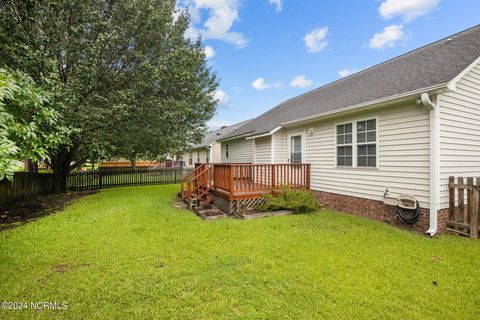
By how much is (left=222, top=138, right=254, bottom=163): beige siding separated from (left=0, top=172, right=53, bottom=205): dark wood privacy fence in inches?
369

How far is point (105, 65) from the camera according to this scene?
9.06m

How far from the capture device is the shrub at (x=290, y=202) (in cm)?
700

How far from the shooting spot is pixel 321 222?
19.7 feet

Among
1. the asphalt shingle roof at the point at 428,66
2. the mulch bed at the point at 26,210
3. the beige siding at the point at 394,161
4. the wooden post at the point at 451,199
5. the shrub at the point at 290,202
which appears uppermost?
the asphalt shingle roof at the point at 428,66

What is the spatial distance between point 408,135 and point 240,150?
9.01 m

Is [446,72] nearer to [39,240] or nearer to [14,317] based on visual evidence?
[14,317]

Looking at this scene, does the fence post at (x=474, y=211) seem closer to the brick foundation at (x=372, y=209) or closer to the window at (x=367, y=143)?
the brick foundation at (x=372, y=209)

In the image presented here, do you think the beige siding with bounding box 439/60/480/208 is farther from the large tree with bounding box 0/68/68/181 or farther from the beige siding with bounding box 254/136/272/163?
the large tree with bounding box 0/68/68/181

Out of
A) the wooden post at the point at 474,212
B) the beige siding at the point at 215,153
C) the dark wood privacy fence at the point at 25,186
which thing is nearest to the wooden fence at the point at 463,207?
the wooden post at the point at 474,212

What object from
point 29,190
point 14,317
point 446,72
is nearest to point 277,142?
point 446,72

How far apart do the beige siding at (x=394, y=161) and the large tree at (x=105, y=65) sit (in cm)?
670

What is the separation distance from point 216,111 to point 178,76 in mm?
7404

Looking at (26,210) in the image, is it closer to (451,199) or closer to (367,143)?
(367,143)

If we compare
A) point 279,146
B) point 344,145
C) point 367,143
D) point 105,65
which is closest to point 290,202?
point 344,145
